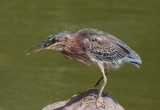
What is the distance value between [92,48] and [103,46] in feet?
0.81

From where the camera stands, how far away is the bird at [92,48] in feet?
25.0

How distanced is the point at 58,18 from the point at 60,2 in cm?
229

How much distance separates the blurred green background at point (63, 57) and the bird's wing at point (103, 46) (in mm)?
4087

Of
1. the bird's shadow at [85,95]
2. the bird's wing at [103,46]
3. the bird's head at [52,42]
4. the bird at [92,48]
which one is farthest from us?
the bird's shadow at [85,95]

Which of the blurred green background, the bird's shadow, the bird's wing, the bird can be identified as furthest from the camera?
the blurred green background

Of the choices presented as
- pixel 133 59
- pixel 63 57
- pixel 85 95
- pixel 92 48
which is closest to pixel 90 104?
pixel 85 95

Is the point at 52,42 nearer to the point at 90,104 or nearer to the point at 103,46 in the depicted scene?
the point at 103,46

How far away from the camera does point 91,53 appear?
25.5ft

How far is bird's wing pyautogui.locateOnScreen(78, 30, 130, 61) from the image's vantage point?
7773 mm

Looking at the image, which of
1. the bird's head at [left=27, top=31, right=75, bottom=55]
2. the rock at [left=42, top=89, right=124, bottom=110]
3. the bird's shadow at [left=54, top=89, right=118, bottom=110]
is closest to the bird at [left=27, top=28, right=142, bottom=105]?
the bird's head at [left=27, top=31, right=75, bottom=55]

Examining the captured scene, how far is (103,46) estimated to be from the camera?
7.92m

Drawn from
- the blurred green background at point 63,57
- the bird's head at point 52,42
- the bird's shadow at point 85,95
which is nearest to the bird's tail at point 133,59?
the bird's shadow at point 85,95

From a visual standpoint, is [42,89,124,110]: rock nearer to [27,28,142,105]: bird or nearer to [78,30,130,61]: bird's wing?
[27,28,142,105]: bird

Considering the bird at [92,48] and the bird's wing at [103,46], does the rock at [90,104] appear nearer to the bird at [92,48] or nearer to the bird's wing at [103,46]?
the bird at [92,48]
